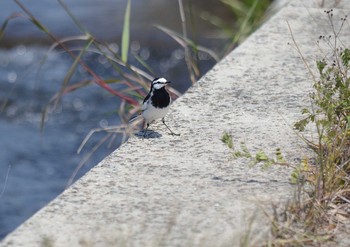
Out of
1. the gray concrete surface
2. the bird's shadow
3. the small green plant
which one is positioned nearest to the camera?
the gray concrete surface

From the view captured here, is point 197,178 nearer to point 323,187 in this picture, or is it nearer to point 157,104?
point 323,187

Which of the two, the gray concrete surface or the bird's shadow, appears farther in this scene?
the bird's shadow

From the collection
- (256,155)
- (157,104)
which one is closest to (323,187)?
(256,155)

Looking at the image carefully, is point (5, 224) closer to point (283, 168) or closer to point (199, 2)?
point (283, 168)

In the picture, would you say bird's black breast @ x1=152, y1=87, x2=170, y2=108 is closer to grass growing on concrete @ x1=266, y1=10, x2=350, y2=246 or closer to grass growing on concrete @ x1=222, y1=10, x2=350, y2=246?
grass growing on concrete @ x1=222, y1=10, x2=350, y2=246

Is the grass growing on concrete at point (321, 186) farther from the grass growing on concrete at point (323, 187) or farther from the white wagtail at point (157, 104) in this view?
the white wagtail at point (157, 104)

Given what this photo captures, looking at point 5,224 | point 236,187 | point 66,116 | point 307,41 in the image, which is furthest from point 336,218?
point 66,116

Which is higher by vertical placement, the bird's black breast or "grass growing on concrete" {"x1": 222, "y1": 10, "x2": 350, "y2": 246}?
the bird's black breast

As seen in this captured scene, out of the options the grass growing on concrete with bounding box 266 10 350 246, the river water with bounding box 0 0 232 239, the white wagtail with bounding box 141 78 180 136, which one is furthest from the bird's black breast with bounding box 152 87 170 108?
the river water with bounding box 0 0 232 239
